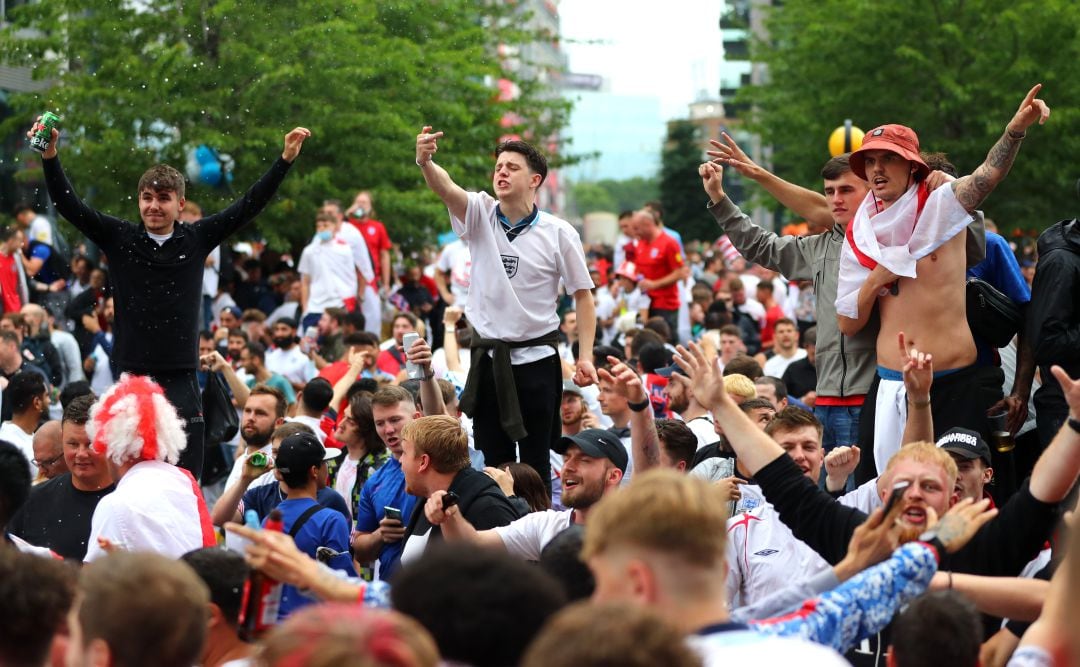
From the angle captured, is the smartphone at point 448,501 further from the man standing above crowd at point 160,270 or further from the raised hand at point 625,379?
the man standing above crowd at point 160,270

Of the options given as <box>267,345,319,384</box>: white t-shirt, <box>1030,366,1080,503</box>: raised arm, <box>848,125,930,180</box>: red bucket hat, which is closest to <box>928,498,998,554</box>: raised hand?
<box>1030,366,1080,503</box>: raised arm

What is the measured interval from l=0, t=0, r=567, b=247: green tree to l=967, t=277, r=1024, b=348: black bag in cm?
1450

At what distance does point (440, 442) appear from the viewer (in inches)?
290

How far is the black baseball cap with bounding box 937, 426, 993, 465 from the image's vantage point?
653 centimetres

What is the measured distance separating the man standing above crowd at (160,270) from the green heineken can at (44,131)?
0.06 metres

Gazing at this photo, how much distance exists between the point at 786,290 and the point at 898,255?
1646 centimetres

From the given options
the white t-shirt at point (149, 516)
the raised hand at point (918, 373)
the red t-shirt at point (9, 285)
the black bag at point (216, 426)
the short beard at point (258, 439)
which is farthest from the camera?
the red t-shirt at point (9, 285)

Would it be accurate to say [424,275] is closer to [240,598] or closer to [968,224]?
[968,224]

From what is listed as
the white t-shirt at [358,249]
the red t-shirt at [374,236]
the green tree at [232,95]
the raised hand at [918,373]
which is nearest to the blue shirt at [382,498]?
the raised hand at [918,373]

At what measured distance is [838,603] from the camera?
4.26 m

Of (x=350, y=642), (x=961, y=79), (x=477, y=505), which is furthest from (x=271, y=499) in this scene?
(x=961, y=79)

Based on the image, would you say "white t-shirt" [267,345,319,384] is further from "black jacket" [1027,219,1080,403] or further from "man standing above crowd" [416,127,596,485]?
"black jacket" [1027,219,1080,403]

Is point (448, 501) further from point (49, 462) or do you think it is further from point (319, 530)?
point (49, 462)

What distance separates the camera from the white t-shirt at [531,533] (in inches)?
272
